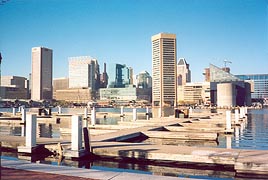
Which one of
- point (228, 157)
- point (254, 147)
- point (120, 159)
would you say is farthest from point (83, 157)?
point (254, 147)

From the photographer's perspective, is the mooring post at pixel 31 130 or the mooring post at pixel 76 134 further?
the mooring post at pixel 31 130

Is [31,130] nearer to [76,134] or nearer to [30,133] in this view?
[30,133]

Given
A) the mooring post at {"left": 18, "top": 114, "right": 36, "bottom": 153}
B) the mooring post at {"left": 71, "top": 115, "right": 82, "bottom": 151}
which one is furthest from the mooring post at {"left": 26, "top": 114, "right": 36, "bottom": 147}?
the mooring post at {"left": 71, "top": 115, "right": 82, "bottom": 151}

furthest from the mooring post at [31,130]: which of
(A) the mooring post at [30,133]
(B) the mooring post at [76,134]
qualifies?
(B) the mooring post at [76,134]

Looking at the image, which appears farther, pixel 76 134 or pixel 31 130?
pixel 31 130

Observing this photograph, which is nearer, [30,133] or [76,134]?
[76,134]

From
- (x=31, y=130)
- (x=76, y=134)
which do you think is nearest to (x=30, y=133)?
(x=31, y=130)

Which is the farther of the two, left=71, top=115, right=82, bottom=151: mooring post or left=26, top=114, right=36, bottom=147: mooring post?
left=26, top=114, right=36, bottom=147: mooring post

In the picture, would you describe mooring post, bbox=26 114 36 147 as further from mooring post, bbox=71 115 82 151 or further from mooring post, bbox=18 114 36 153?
mooring post, bbox=71 115 82 151

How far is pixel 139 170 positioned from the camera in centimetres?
1345

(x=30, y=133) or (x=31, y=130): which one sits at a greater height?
(x=31, y=130)

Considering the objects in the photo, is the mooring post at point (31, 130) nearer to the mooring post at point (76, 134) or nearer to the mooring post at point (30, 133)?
the mooring post at point (30, 133)

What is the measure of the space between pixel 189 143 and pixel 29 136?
12532 millimetres

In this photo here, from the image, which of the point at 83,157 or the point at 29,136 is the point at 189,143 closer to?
the point at 83,157
